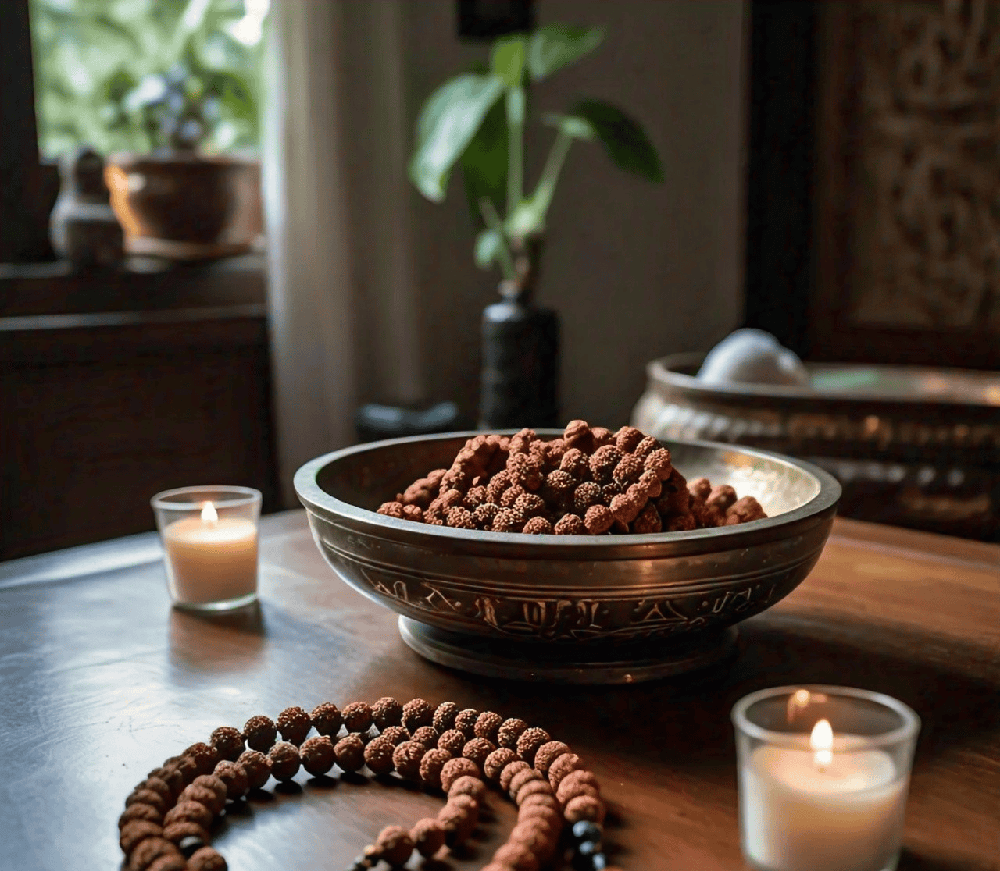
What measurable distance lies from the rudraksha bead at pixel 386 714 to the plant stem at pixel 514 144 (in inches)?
92.9

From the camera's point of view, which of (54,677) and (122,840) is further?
(54,677)

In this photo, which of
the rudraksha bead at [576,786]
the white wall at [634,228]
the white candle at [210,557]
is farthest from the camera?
the white wall at [634,228]

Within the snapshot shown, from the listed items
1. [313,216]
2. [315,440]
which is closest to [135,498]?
[315,440]

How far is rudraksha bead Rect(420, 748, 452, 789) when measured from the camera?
0.62m

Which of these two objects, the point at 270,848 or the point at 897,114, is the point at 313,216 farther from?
the point at 270,848

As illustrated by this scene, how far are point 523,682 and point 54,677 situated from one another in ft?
1.09

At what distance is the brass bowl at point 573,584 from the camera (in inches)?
26.7

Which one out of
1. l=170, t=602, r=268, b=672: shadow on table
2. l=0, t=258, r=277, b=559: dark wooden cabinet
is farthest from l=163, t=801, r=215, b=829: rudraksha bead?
l=0, t=258, r=277, b=559: dark wooden cabinet

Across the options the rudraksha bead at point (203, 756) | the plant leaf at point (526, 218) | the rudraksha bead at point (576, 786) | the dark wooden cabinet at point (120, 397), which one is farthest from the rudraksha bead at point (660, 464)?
the plant leaf at point (526, 218)

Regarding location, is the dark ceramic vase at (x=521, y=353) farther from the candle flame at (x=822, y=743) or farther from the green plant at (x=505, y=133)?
the candle flame at (x=822, y=743)

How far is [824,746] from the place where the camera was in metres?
0.48

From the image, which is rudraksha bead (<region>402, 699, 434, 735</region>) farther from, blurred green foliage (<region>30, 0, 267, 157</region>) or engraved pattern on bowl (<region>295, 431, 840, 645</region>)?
blurred green foliage (<region>30, 0, 267, 157</region>)

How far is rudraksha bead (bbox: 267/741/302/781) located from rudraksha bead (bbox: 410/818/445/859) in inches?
4.5

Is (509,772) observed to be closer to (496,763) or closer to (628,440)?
(496,763)
